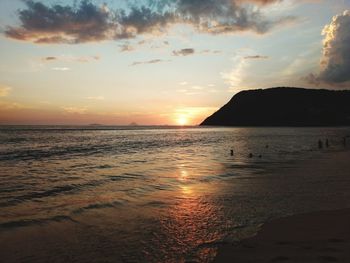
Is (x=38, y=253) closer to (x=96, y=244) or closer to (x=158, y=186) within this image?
(x=96, y=244)

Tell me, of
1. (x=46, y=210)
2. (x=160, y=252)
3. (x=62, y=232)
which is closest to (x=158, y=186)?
(x=46, y=210)

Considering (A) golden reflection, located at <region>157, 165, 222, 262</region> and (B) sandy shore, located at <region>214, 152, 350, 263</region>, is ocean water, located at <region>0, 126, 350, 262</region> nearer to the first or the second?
(A) golden reflection, located at <region>157, 165, 222, 262</region>

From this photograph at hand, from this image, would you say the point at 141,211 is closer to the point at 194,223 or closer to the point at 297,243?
the point at 194,223

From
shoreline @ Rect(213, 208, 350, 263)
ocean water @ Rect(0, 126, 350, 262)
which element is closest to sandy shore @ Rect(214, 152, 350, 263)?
shoreline @ Rect(213, 208, 350, 263)

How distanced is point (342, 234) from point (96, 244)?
253 inches

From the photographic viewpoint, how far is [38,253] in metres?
7.69

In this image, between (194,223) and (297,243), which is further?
(194,223)

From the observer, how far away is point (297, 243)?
7754 millimetres

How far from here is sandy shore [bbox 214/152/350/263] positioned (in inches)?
271

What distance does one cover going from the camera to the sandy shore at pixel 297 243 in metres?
6.88

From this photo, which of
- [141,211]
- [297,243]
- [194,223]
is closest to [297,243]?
[297,243]

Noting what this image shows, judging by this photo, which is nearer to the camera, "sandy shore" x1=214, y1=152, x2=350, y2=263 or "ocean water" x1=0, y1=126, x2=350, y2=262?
"sandy shore" x1=214, y1=152, x2=350, y2=263

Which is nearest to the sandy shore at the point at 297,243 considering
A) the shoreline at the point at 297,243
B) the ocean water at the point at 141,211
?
the shoreline at the point at 297,243

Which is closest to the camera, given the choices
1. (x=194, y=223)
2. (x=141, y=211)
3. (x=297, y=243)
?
(x=297, y=243)
